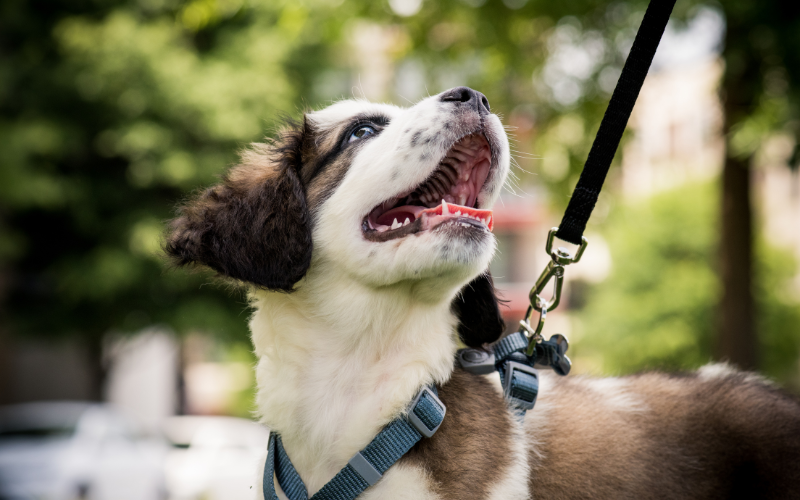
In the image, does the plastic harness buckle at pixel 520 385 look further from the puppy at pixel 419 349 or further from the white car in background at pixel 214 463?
the white car in background at pixel 214 463

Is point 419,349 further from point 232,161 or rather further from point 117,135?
point 117,135

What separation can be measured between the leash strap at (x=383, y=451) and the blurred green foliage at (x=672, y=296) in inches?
748

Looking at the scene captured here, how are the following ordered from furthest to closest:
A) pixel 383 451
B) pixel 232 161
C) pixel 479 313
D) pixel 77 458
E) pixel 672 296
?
pixel 672 296, pixel 77 458, pixel 232 161, pixel 479 313, pixel 383 451

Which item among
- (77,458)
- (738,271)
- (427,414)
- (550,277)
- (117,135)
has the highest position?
(550,277)

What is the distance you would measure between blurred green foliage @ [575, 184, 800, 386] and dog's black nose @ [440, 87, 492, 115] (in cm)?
1861

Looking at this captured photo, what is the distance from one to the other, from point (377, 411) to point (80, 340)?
612 inches

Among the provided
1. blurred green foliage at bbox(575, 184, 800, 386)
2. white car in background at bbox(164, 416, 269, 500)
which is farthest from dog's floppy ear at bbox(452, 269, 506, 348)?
blurred green foliage at bbox(575, 184, 800, 386)

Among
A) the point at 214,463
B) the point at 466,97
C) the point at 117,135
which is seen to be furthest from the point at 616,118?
the point at 214,463

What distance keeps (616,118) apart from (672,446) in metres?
1.24

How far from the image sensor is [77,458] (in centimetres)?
1277

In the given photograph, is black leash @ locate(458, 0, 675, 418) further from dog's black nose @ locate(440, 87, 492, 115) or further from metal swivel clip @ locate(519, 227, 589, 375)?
dog's black nose @ locate(440, 87, 492, 115)

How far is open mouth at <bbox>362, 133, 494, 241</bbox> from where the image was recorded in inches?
105

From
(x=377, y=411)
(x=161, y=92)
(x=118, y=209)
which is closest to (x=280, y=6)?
(x=377, y=411)

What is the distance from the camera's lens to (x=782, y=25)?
5.50 metres
